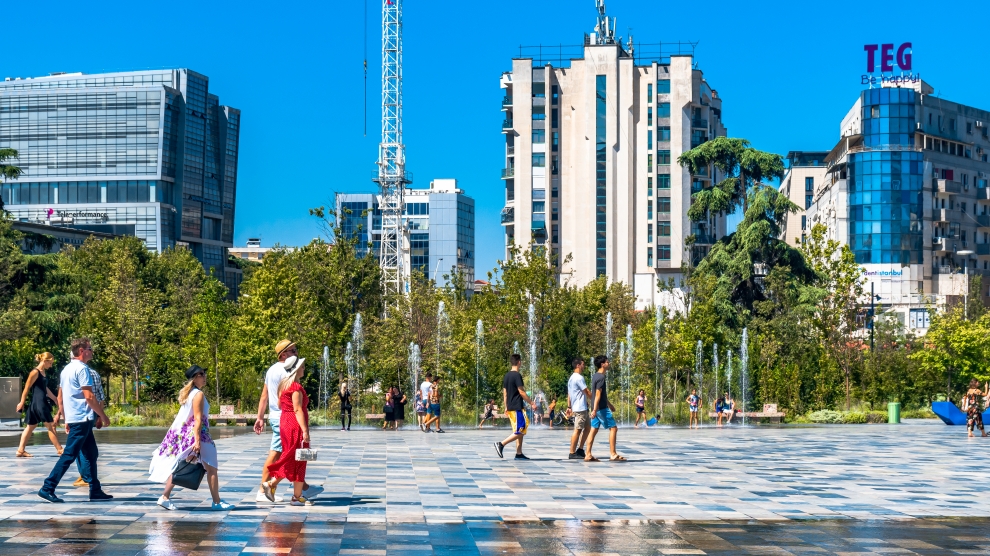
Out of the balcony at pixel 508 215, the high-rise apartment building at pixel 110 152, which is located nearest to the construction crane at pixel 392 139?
the balcony at pixel 508 215

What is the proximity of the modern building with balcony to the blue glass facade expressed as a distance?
0.08 meters

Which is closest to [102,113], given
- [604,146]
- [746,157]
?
[604,146]

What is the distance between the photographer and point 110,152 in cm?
16125

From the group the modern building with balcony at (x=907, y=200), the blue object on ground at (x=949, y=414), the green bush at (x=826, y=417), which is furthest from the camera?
the modern building with balcony at (x=907, y=200)

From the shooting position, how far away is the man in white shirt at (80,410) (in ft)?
44.7

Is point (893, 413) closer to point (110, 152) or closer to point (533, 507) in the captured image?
point (533, 507)

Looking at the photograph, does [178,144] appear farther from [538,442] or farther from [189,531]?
[189,531]

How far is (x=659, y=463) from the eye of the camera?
67.6 ft

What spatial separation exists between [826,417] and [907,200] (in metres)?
57.0

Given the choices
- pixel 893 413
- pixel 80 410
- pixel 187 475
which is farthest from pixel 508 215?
pixel 187 475

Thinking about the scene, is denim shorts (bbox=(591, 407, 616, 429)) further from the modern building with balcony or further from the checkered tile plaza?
the modern building with balcony

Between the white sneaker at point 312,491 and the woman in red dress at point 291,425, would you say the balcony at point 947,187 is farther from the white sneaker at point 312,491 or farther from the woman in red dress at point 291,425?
the woman in red dress at point 291,425

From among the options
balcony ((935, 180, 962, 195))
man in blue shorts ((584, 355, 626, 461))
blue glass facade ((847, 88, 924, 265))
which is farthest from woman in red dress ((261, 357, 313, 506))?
balcony ((935, 180, 962, 195))

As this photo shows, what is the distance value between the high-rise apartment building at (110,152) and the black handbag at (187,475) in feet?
497
